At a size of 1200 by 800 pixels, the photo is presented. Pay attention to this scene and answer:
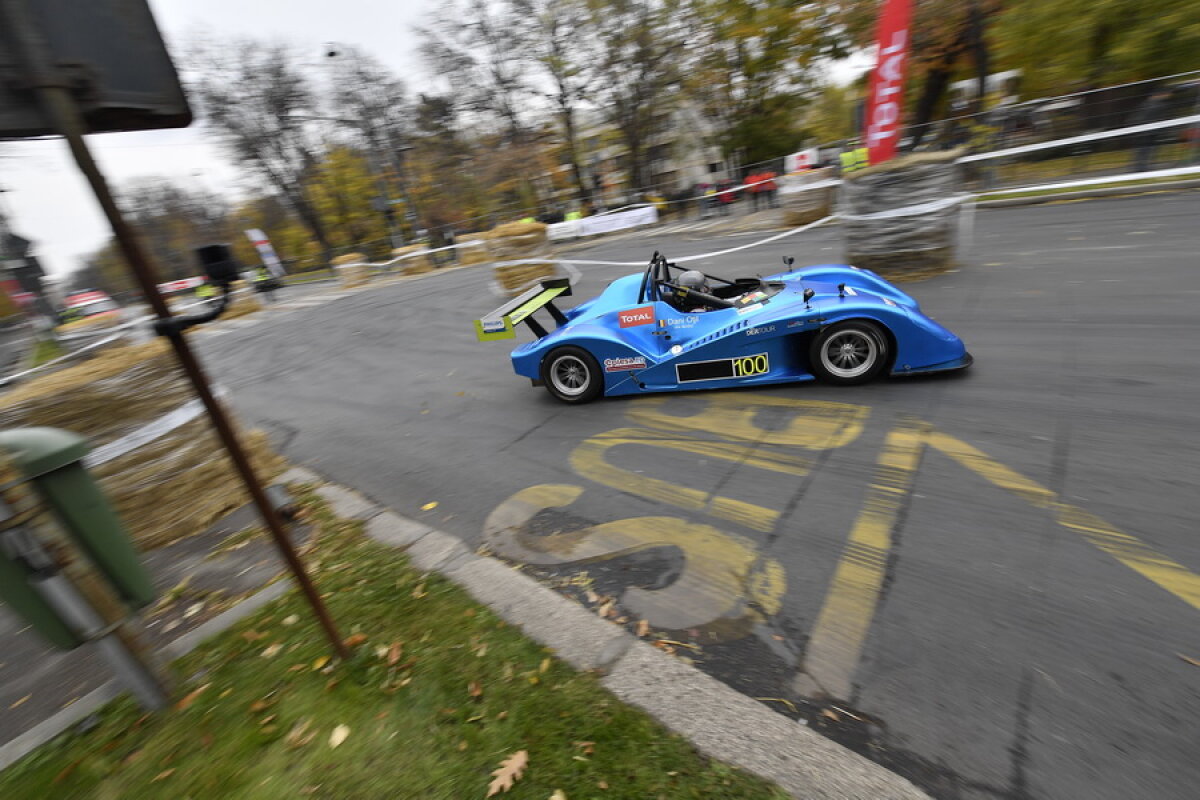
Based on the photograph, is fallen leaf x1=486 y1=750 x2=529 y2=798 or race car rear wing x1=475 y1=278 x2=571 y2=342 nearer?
fallen leaf x1=486 y1=750 x2=529 y2=798

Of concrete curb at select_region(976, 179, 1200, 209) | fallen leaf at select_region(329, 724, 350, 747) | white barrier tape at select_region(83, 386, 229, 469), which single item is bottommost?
fallen leaf at select_region(329, 724, 350, 747)

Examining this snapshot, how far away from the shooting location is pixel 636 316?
5309 mm

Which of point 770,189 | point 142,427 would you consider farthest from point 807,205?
point 142,427

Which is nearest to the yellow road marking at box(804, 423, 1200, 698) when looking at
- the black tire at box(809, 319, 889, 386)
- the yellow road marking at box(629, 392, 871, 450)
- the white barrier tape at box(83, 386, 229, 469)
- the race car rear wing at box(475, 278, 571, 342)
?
the yellow road marking at box(629, 392, 871, 450)

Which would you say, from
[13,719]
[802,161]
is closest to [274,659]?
[13,719]

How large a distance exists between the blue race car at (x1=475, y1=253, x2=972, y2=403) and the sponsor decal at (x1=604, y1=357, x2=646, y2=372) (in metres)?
0.01

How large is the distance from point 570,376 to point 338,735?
12.7 feet

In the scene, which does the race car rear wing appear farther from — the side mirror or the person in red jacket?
the person in red jacket

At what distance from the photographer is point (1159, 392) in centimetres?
388

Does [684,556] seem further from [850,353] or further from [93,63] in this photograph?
[93,63]

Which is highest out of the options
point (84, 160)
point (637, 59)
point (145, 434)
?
point (637, 59)

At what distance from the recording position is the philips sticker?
533cm

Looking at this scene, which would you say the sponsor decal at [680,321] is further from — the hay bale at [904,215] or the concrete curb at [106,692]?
the hay bale at [904,215]

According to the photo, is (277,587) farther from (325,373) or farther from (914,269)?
(914,269)
